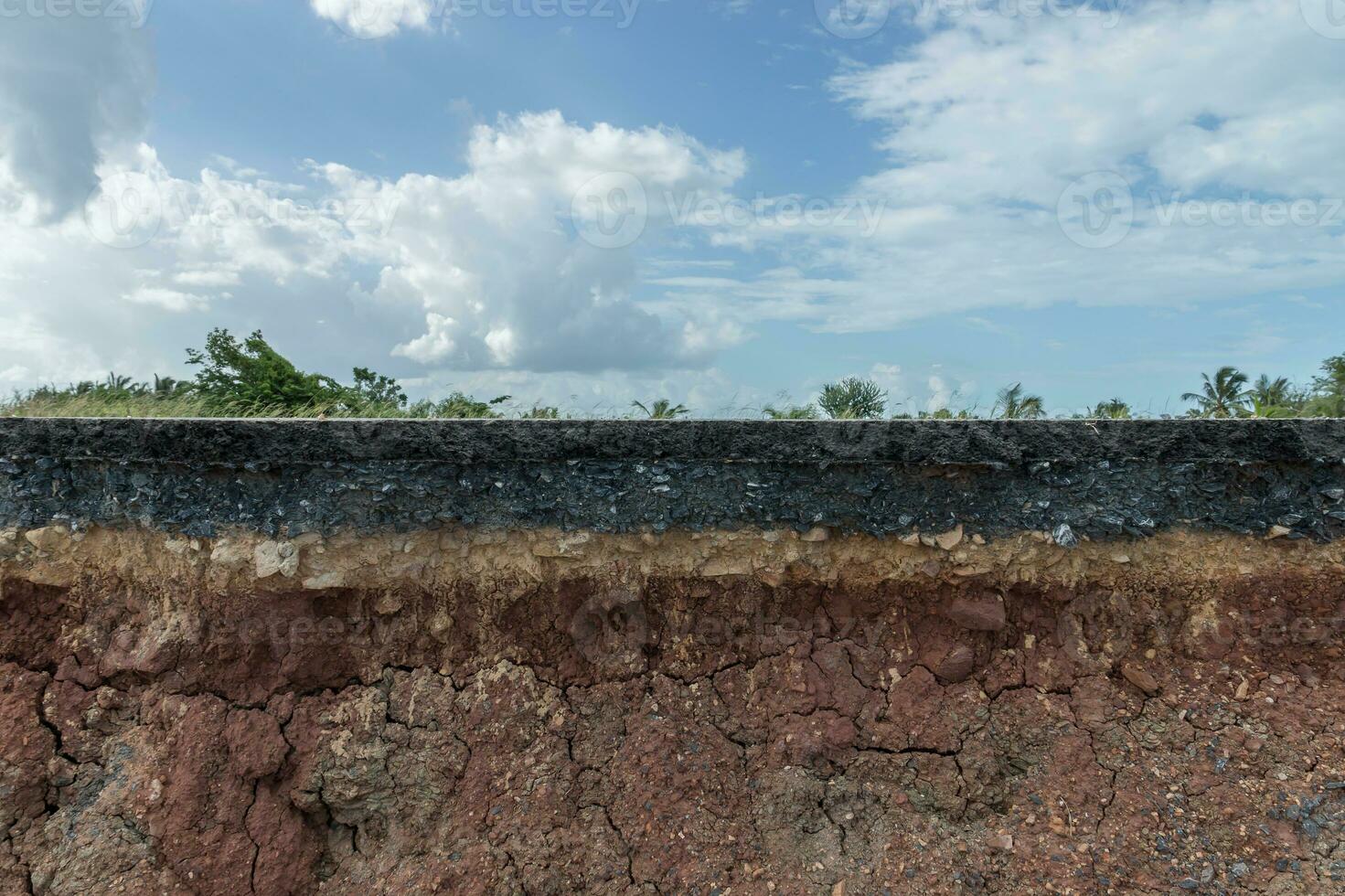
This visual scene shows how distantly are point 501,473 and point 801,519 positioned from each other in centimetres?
123

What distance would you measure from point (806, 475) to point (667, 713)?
112cm

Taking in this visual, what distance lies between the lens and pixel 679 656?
3.16 metres

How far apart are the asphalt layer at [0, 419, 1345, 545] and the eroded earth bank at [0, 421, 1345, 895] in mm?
13

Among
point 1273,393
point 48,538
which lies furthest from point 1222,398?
point 48,538

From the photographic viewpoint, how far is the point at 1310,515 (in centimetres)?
307

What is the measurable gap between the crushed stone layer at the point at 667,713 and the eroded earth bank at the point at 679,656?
0.5 inches

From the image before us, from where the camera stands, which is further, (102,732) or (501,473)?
(102,732)

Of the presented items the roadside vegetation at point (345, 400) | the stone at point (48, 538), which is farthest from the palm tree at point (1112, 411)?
the stone at point (48, 538)

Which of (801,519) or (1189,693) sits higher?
(801,519)

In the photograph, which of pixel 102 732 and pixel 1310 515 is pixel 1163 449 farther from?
pixel 102 732

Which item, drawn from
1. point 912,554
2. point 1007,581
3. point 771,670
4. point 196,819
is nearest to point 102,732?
point 196,819

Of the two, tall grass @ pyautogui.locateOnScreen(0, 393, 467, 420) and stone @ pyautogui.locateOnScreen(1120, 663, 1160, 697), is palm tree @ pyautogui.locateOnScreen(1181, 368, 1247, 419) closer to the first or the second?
stone @ pyautogui.locateOnScreen(1120, 663, 1160, 697)

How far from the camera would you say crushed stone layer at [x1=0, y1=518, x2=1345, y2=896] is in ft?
9.46

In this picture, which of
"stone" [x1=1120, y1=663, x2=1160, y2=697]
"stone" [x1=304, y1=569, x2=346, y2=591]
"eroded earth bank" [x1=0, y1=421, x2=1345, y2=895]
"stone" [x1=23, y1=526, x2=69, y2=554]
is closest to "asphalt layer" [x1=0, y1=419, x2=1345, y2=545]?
"eroded earth bank" [x1=0, y1=421, x2=1345, y2=895]
